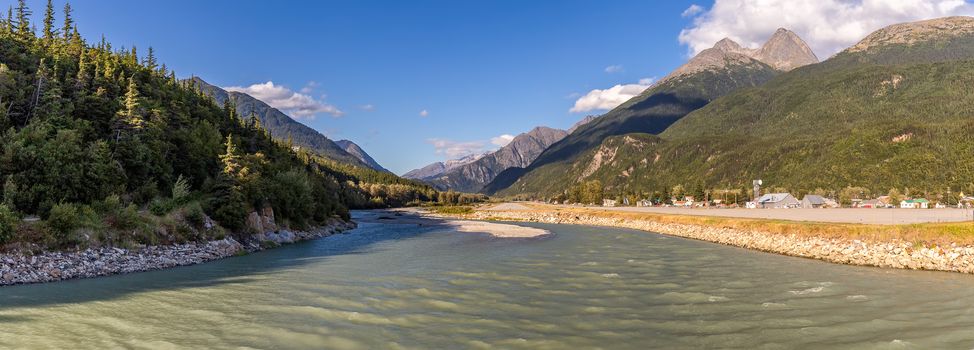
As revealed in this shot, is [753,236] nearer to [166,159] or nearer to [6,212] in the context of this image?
[6,212]

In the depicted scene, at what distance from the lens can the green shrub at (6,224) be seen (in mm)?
29934

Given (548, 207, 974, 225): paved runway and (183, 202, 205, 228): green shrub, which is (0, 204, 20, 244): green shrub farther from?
(548, 207, 974, 225): paved runway

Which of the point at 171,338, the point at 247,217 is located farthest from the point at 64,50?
the point at 171,338

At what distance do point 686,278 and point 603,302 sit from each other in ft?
35.0

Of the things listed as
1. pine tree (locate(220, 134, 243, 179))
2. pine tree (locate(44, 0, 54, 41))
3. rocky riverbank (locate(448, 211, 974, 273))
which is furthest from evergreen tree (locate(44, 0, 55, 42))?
rocky riverbank (locate(448, 211, 974, 273))

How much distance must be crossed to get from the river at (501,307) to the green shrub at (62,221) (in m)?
7.11

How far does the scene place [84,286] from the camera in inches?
1080

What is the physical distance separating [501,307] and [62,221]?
33.7m

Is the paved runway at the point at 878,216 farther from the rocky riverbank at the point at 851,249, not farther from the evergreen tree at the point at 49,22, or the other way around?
the evergreen tree at the point at 49,22

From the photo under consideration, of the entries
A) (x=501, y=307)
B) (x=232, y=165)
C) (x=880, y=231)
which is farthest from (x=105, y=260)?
(x=880, y=231)

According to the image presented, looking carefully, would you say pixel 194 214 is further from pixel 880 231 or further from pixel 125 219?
pixel 880 231

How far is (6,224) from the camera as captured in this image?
30.2 metres

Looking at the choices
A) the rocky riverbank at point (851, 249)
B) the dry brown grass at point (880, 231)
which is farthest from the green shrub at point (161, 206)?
the dry brown grass at point (880, 231)

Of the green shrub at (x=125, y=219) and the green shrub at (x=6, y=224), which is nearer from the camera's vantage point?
the green shrub at (x=6, y=224)
